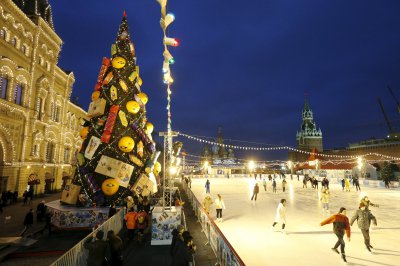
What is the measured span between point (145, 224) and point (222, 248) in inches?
165

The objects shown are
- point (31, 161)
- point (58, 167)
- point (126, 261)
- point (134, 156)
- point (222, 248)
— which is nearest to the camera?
point (222, 248)

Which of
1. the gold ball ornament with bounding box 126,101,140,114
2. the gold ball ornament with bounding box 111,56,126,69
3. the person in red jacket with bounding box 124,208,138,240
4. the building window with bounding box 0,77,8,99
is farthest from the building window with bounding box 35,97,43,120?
the person in red jacket with bounding box 124,208,138,240

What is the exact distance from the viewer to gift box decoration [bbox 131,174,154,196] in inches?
511

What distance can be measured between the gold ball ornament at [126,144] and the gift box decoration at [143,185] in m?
1.64

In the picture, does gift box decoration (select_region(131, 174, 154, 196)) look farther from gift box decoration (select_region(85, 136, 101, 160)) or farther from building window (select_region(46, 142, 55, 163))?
building window (select_region(46, 142, 55, 163))

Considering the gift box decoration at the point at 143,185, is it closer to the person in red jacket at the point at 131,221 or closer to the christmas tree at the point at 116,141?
the christmas tree at the point at 116,141

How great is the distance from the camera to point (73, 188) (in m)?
12.0

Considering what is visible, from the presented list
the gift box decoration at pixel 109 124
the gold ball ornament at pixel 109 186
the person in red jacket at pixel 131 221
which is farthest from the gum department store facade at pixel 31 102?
the person in red jacket at pixel 131 221

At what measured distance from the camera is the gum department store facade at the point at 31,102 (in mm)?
18781

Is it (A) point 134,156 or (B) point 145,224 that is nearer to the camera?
(B) point 145,224

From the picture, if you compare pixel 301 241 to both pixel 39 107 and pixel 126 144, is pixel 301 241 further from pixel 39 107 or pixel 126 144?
pixel 39 107

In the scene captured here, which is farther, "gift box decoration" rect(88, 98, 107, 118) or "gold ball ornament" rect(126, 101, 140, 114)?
"gold ball ornament" rect(126, 101, 140, 114)

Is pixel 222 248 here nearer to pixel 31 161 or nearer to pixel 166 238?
pixel 166 238

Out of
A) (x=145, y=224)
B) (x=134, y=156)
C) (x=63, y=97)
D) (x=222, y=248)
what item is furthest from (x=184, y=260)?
(x=63, y=97)
